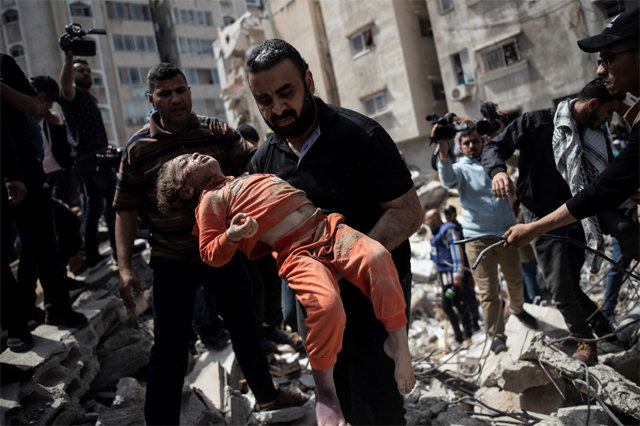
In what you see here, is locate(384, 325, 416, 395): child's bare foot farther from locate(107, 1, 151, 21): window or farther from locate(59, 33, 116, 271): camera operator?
locate(107, 1, 151, 21): window

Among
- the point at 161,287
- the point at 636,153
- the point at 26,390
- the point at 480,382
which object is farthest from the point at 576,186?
the point at 26,390

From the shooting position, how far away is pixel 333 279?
1867 millimetres

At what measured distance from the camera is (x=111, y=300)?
14.1ft

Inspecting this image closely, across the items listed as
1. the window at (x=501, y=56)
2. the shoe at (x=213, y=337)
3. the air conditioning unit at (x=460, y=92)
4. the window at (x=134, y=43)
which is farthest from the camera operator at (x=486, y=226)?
the window at (x=134, y=43)

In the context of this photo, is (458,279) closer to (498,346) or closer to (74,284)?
(498,346)

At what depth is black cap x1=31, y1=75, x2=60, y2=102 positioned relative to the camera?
4.16m

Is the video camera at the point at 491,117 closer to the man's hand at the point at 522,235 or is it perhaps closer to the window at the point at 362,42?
the man's hand at the point at 522,235

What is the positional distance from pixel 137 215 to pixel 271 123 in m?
1.46

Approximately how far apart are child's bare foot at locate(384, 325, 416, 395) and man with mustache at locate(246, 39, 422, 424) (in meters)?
0.17

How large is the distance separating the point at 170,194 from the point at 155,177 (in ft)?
1.26

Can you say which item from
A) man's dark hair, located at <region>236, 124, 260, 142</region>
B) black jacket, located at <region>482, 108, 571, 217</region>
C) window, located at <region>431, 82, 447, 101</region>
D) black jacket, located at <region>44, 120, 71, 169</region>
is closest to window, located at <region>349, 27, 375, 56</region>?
window, located at <region>431, 82, 447, 101</region>

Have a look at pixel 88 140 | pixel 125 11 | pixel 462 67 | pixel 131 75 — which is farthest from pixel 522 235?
pixel 125 11

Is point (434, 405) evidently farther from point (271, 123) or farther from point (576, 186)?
point (271, 123)

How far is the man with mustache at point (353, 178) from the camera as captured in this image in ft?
6.43
